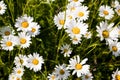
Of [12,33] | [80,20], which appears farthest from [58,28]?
[12,33]

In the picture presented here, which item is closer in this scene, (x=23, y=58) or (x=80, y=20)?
(x=23, y=58)

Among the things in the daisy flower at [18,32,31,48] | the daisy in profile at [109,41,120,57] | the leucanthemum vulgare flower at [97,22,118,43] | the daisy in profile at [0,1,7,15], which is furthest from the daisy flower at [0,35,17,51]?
the daisy in profile at [109,41,120,57]

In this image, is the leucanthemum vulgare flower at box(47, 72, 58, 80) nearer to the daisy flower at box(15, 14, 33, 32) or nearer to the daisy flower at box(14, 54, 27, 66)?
the daisy flower at box(14, 54, 27, 66)

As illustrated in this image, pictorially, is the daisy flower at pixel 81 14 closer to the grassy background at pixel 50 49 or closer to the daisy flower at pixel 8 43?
the grassy background at pixel 50 49

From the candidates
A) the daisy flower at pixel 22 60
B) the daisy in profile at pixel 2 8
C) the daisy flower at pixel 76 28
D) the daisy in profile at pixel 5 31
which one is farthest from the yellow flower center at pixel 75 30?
the daisy in profile at pixel 2 8

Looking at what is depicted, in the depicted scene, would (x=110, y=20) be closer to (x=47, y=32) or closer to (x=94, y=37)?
(x=94, y=37)

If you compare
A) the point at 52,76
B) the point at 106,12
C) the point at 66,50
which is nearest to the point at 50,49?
the point at 66,50

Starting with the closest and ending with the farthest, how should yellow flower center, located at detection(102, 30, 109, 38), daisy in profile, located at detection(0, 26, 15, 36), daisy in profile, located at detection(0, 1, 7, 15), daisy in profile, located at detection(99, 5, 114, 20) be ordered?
yellow flower center, located at detection(102, 30, 109, 38)
daisy in profile, located at detection(0, 26, 15, 36)
daisy in profile, located at detection(0, 1, 7, 15)
daisy in profile, located at detection(99, 5, 114, 20)
